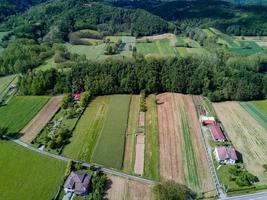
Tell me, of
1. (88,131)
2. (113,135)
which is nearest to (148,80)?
(113,135)

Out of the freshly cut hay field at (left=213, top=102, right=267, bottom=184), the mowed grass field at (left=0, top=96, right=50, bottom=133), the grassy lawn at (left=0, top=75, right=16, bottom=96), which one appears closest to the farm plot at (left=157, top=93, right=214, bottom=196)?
the freshly cut hay field at (left=213, top=102, right=267, bottom=184)

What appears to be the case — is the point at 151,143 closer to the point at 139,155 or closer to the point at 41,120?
the point at 139,155

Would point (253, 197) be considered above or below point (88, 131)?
below

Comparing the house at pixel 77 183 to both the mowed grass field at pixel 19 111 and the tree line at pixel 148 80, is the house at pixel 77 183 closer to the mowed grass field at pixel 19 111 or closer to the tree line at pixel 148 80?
the mowed grass field at pixel 19 111

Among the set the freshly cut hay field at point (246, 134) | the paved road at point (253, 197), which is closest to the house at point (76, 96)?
the freshly cut hay field at point (246, 134)

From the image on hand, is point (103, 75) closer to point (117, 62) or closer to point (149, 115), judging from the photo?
point (117, 62)

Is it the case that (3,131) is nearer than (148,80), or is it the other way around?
(3,131)

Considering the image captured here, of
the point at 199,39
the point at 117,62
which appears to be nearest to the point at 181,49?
the point at 199,39
